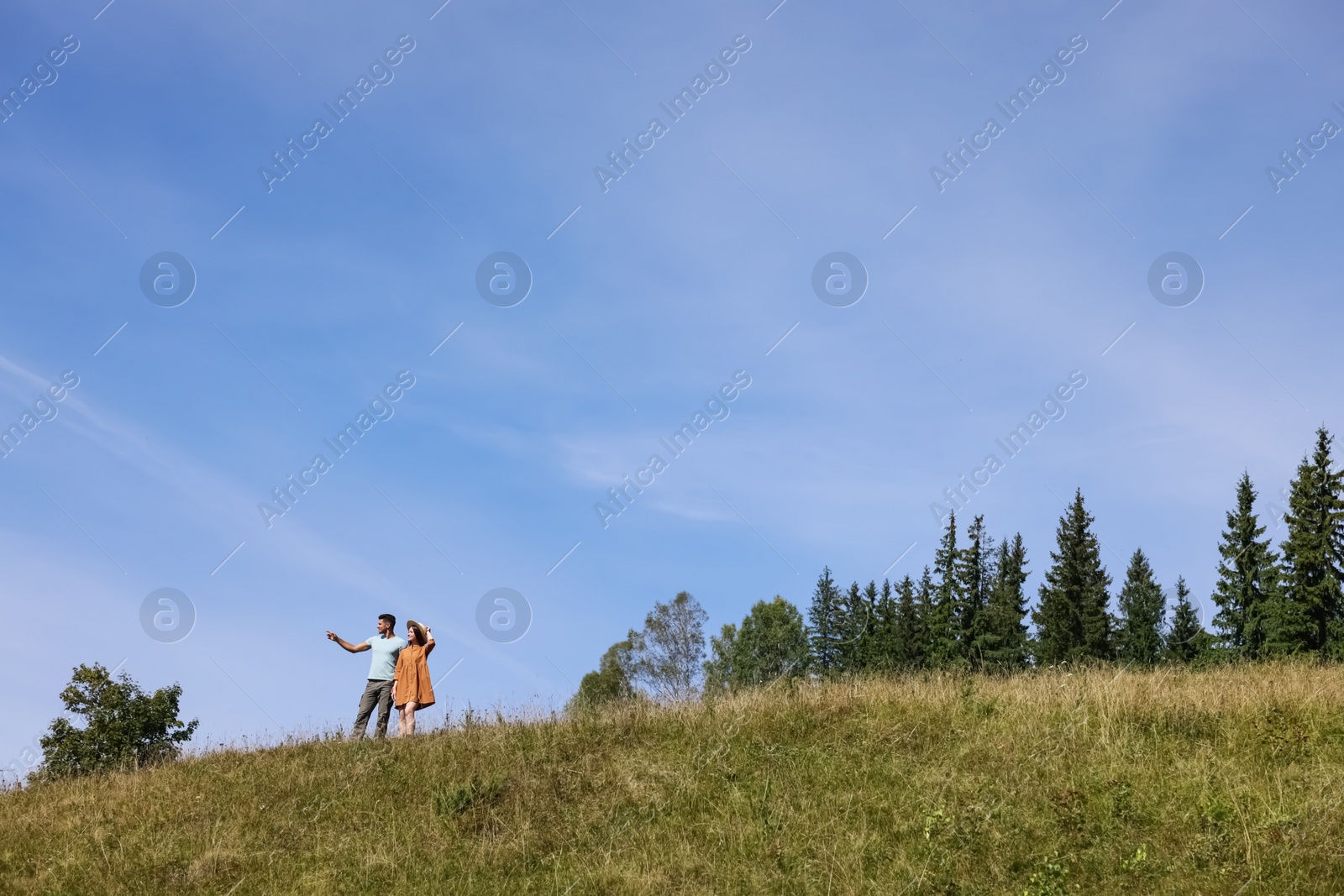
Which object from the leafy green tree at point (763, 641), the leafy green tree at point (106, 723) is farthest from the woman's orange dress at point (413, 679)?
the leafy green tree at point (763, 641)

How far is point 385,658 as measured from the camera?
16203 mm

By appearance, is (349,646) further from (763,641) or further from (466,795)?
(763,641)

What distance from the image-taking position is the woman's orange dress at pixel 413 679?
16.0 metres

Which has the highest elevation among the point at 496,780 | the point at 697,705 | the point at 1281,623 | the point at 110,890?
the point at 1281,623

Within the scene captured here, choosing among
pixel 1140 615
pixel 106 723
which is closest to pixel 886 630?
pixel 1140 615

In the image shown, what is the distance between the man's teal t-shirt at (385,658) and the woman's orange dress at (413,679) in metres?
0.13

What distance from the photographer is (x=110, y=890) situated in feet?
37.4

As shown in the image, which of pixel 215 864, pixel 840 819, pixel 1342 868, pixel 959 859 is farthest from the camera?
pixel 215 864

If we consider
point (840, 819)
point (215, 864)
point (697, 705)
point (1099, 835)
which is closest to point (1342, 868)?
point (1099, 835)

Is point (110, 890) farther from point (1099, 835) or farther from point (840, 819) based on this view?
point (1099, 835)

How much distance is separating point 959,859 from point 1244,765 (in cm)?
368

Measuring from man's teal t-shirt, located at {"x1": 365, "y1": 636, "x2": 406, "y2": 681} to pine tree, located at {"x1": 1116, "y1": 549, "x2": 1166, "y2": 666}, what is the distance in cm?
5085

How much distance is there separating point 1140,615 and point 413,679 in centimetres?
6884

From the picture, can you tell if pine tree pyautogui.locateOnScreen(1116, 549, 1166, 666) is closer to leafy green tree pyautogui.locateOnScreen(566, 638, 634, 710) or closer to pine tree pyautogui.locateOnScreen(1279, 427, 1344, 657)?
pine tree pyautogui.locateOnScreen(1279, 427, 1344, 657)
